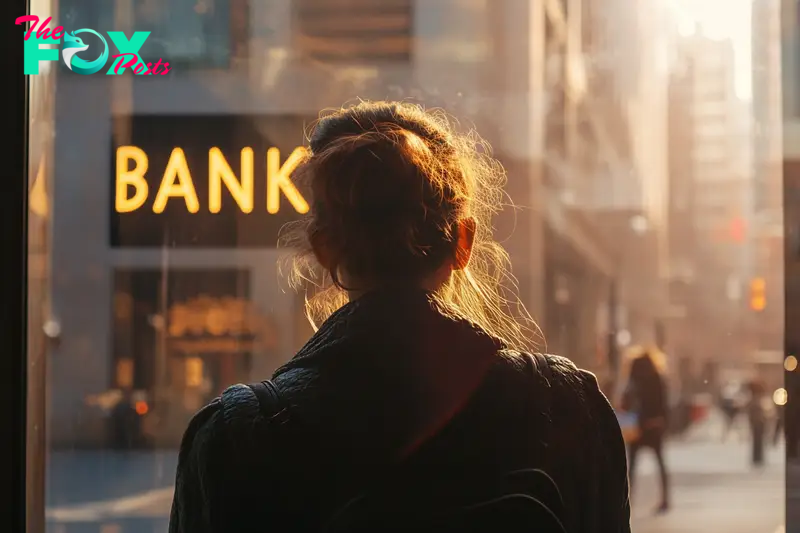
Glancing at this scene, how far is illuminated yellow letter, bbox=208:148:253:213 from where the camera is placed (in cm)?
316

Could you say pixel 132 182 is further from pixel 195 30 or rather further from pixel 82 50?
pixel 195 30

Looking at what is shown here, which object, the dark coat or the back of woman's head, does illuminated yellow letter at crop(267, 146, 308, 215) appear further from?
the dark coat

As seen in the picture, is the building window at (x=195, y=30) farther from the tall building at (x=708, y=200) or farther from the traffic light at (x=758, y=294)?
the traffic light at (x=758, y=294)

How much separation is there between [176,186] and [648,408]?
327 cm

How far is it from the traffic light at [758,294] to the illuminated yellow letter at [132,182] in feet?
7.09

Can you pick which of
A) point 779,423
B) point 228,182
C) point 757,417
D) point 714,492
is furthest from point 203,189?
point 714,492

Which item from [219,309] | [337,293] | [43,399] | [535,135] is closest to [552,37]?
[535,135]

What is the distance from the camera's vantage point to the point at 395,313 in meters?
1.03

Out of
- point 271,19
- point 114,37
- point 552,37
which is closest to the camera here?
point 114,37

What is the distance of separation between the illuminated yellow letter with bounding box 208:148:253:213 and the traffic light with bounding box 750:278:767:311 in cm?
182

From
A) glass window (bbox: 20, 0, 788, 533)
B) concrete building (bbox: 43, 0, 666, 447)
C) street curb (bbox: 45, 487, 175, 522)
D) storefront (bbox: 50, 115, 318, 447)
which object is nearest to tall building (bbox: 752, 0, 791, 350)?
glass window (bbox: 20, 0, 788, 533)

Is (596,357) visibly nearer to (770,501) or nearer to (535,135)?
(535,135)

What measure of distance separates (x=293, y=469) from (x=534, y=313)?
136 inches

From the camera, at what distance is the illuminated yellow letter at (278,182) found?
10.2ft
